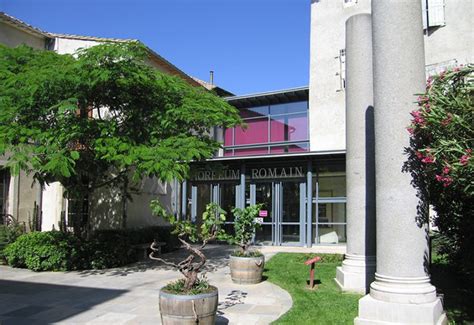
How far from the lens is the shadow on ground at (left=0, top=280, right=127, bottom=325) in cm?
764

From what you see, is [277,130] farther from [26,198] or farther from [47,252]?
[47,252]

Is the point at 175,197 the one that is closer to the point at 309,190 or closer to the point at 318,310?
the point at 309,190

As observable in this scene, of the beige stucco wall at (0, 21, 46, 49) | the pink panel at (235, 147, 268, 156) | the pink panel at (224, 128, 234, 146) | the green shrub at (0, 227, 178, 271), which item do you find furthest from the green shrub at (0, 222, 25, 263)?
the pink panel at (224, 128, 234, 146)

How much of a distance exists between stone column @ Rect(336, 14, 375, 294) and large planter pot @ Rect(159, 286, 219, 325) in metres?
4.65

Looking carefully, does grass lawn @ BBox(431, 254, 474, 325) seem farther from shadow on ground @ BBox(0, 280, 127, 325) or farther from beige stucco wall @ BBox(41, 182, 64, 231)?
beige stucco wall @ BBox(41, 182, 64, 231)

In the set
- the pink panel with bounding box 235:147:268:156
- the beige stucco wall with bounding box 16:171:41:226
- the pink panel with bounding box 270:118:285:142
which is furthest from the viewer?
the pink panel with bounding box 235:147:268:156

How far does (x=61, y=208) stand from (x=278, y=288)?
11890 mm

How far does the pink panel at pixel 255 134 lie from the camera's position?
2289 centimetres

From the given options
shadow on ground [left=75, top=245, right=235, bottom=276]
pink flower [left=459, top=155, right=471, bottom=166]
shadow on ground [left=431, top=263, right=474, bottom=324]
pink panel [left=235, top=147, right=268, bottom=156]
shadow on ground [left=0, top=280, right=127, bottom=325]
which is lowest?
shadow on ground [left=0, top=280, right=127, bottom=325]

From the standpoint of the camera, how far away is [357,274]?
9.63 m

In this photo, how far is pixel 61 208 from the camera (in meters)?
18.6

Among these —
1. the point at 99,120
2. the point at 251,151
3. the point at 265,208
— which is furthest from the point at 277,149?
the point at 99,120

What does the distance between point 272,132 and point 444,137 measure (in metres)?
17.2

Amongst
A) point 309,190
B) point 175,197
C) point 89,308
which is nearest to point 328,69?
point 309,190
